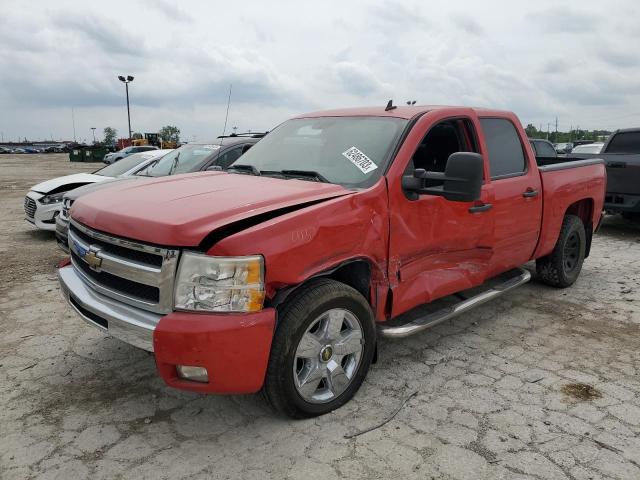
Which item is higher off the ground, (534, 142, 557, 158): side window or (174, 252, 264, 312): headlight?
(534, 142, 557, 158): side window

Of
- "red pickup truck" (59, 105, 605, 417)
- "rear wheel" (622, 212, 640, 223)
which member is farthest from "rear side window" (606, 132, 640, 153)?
"red pickup truck" (59, 105, 605, 417)

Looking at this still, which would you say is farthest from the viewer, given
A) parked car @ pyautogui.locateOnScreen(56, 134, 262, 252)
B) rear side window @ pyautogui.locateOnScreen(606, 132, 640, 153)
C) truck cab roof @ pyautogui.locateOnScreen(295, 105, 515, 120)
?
rear side window @ pyautogui.locateOnScreen(606, 132, 640, 153)

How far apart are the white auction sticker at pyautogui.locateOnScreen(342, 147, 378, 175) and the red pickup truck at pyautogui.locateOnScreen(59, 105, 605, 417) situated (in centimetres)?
1

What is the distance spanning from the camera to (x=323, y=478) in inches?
101

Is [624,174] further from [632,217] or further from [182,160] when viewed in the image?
[182,160]

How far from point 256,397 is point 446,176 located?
1847mm

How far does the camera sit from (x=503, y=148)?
14.8 feet

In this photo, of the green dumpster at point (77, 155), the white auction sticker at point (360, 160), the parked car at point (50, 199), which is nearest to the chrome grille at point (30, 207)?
the parked car at point (50, 199)

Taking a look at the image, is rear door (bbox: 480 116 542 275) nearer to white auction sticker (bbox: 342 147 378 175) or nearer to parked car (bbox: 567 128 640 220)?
white auction sticker (bbox: 342 147 378 175)

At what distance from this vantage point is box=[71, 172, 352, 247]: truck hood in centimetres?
260

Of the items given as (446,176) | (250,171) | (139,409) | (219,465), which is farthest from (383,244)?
(139,409)

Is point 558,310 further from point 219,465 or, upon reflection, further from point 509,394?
point 219,465

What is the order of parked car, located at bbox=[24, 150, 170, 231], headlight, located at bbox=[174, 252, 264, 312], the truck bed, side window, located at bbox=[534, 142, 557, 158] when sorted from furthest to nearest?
side window, located at bbox=[534, 142, 557, 158], parked car, located at bbox=[24, 150, 170, 231], the truck bed, headlight, located at bbox=[174, 252, 264, 312]

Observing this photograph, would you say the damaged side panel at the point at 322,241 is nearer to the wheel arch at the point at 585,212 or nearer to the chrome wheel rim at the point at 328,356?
the chrome wheel rim at the point at 328,356
